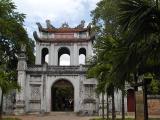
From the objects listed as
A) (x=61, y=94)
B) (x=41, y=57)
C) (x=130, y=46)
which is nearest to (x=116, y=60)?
(x=130, y=46)

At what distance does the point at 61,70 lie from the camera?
3656cm

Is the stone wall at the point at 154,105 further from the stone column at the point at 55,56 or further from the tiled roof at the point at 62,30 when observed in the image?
the tiled roof at the point at 62,30

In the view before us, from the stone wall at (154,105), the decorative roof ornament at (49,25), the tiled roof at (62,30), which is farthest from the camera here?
the decorative roof ornament at (49,25)

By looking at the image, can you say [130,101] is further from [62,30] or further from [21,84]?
[62,30]

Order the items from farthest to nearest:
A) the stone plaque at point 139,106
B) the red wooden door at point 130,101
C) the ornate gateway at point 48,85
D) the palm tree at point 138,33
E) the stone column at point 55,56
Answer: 1. the stone column at point 55,56
2. the red wooden door at point 130,101
3. the ornate gateway at point 48,85
4. the stone plaque at point 139,106
5. the palm tree at point 138,33

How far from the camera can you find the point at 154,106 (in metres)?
26.2

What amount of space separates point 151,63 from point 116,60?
46.7 inches

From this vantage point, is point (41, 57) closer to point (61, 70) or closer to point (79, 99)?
point (61, 70)

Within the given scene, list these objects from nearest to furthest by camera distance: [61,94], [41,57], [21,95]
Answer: [21,95], [41,57], [61,94]

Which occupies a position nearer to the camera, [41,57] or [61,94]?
[41,57]

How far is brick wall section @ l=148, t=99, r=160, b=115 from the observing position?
25.4 metres

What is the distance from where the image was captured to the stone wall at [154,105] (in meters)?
25.4

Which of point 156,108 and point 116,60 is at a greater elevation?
point 116,60

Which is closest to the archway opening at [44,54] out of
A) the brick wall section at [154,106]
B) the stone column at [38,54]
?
the stone column at [38,54]
